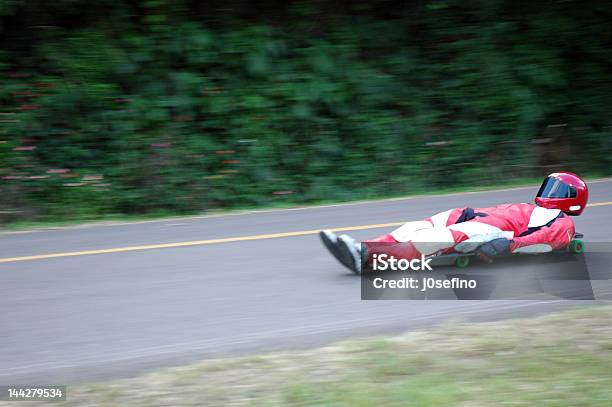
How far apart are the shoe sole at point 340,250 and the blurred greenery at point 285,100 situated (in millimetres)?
5712

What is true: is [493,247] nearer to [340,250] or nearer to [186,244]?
[340,250]

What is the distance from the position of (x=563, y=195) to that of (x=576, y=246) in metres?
0.59

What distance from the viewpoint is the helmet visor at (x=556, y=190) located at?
7258 millimetres

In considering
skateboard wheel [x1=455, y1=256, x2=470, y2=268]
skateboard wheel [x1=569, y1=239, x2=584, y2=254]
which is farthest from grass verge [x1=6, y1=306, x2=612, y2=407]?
skateboard wheel [x1=569, y1=239, x2=584, y2=254]

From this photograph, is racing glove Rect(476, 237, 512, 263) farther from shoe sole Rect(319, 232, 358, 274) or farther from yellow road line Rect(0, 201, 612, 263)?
yellow road line Rect(0, 201, 612, 263)

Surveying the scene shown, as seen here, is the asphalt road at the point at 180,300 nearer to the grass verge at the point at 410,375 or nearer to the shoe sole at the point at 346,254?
the shoe sole at the point at 346,254

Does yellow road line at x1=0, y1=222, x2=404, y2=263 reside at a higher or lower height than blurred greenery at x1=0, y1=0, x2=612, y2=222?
lower

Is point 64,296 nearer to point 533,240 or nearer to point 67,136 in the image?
point 533,240

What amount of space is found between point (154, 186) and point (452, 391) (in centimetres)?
864

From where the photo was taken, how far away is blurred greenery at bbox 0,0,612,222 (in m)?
12.7

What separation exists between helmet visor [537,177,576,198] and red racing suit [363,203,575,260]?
171 millimetres

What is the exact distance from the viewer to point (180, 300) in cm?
659

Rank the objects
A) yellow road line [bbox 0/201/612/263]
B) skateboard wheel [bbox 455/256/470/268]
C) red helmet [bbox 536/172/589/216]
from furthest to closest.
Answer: yellow road line [bbox 0/201/612/263] → red helmet [bbox 536/172/589/216] → skateboard wheel [bbox 455/256/470/268]

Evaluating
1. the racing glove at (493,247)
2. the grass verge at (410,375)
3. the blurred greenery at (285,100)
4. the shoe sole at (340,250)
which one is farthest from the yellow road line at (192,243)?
the grass verge at (410,375)
